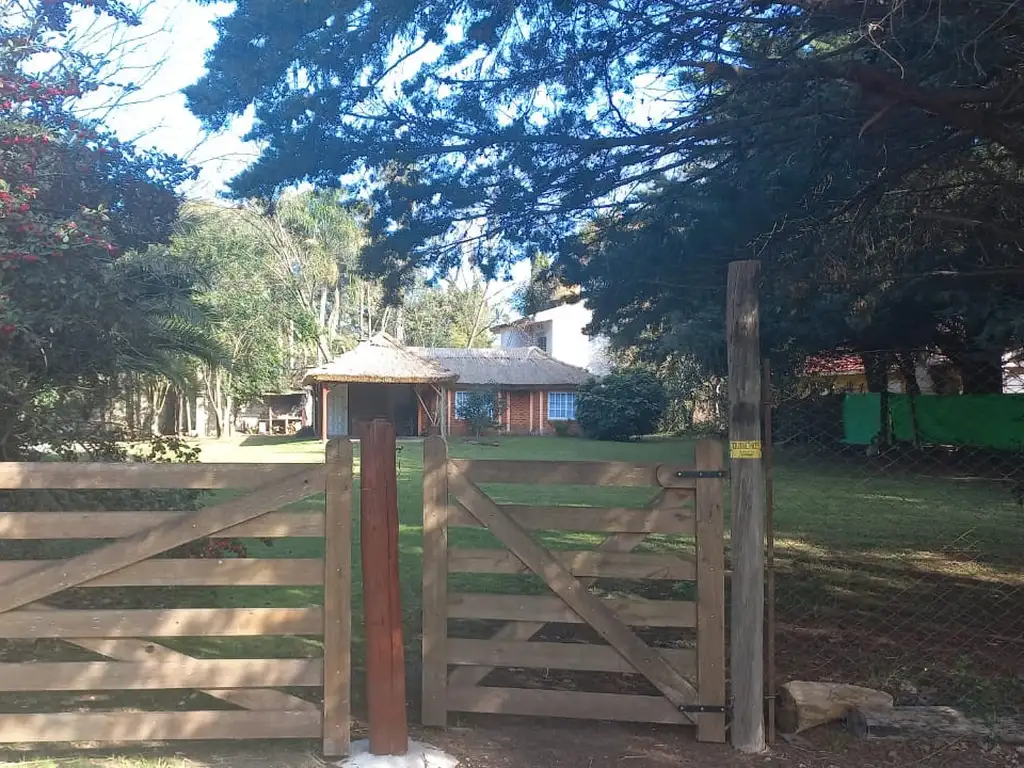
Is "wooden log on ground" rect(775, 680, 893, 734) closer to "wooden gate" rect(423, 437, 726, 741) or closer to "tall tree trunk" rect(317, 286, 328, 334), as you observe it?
"wooden gate" rect(423, 437, 726, 741)

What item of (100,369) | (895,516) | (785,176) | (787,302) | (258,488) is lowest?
(895,516)

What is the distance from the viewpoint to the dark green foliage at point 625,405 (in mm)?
32812

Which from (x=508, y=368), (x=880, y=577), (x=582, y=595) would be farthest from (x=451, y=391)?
(x=582, y=595)

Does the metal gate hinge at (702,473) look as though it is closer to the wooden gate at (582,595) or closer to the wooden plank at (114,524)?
the wooden gate at (582,595)

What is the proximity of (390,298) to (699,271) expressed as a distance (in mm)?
3003

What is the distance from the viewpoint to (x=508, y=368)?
38.7 metres

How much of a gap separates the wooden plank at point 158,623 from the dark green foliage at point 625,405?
95.0 ft

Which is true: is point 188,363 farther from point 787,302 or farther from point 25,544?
point 787,302

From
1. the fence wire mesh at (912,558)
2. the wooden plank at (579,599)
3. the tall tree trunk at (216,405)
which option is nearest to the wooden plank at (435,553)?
the wooden plank at (579,599)

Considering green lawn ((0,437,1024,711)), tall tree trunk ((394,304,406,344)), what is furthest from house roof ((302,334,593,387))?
green lawn ((0,437,1024,711))

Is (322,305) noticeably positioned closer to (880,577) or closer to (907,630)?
(880,577)

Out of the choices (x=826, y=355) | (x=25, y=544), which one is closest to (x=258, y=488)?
(x=25, y=544)

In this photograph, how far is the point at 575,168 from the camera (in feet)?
23.7

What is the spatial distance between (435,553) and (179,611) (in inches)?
49.7
